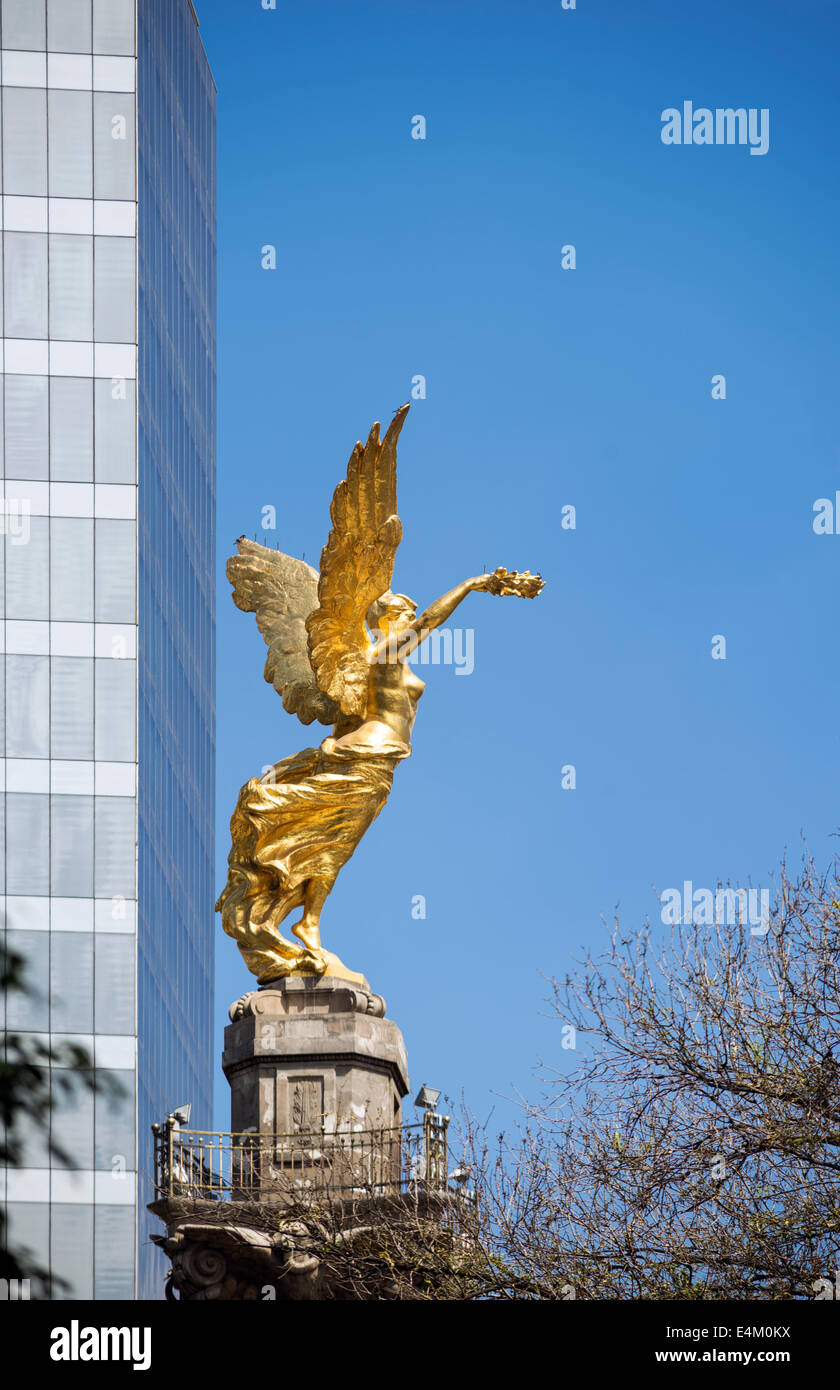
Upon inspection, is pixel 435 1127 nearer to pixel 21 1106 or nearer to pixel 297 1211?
pixel 297 1211

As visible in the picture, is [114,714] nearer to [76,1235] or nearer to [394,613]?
[76,1235]

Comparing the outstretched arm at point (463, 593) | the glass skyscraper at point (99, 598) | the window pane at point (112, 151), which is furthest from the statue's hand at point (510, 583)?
the window pane at point (112, 151)

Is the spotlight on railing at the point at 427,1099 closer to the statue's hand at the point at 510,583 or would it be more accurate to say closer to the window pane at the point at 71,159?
the statue's hand at the point at 510,583

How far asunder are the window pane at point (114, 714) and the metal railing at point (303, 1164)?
41.0 m

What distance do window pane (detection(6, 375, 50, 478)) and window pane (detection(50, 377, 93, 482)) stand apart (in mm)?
225

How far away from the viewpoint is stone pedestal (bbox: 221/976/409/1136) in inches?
1046

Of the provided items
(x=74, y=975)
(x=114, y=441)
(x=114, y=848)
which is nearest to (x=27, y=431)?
(x=114, y=441)

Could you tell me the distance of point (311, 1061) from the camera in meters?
26.8

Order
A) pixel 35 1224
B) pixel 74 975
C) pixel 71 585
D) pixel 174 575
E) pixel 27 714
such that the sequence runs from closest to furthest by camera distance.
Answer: pixel 35 1224, pixel 74 975, pixel 27 714, pixel 71 585, pixel 174 575

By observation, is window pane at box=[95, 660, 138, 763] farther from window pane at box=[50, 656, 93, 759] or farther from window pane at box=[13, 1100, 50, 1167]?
window pane at box=[13, 1100, 50, 1167]

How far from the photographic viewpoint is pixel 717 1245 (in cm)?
2083

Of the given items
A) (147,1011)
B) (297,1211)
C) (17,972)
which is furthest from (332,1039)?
(147,1011)

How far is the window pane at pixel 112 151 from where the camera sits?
2793 inches

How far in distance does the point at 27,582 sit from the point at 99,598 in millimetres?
2028
